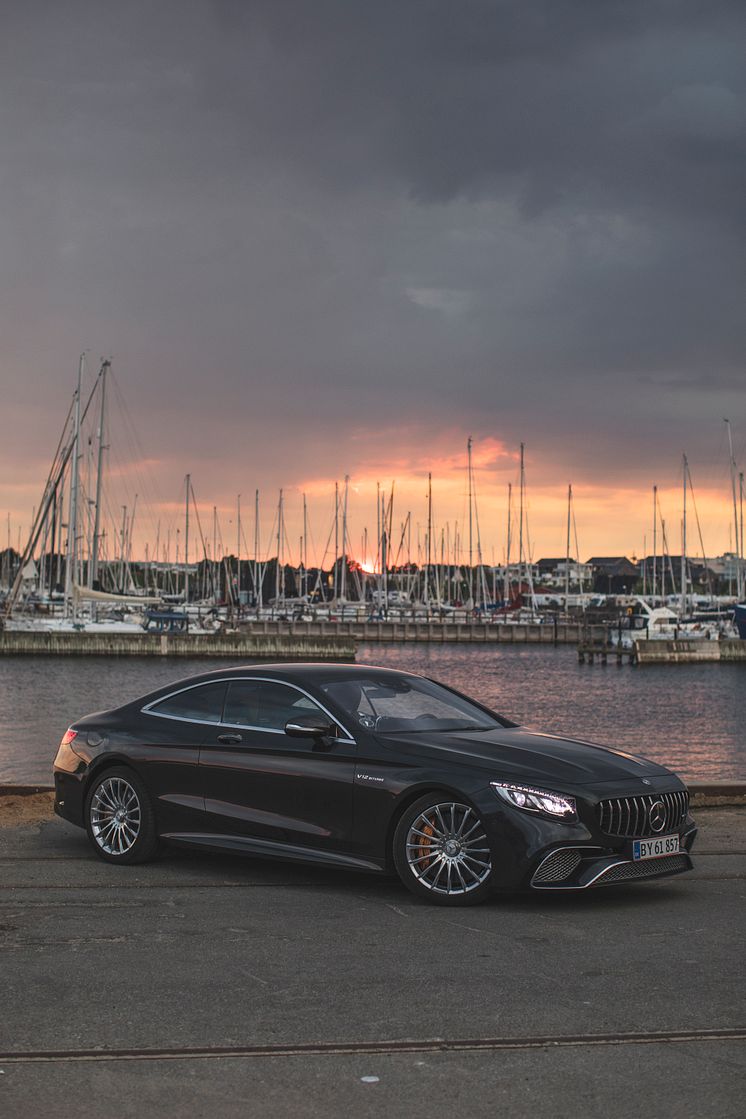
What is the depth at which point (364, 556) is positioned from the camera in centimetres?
11575

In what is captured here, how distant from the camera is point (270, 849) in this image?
8.92 m

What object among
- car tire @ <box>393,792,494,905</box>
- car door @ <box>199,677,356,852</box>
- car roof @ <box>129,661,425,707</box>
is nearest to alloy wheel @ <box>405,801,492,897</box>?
car tire @ <box>393,792,494,905</box>

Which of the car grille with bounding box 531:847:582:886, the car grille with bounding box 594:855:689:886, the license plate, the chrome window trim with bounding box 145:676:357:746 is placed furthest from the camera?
the chrome window trim with bounding box 145:676:357:746

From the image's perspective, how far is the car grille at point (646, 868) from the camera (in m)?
8.03

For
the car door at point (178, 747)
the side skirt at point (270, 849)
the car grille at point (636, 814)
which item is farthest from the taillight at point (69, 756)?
the car grille at point (636, 814)

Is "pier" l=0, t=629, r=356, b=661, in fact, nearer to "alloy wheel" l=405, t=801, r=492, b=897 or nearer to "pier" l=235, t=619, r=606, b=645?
"pier" l=235, t=619, r=606, b=645

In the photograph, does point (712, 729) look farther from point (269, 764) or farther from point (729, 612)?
point (729, 612)

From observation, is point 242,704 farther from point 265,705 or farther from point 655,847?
point 655,847

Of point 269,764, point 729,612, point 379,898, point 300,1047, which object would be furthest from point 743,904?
point 729,612

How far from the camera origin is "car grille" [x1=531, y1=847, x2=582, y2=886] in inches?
312

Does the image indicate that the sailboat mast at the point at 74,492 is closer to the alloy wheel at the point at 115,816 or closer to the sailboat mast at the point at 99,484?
the sailboat mast at the point at 99,484

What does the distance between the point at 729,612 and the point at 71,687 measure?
7055 cm

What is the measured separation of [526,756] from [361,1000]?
2796 mm

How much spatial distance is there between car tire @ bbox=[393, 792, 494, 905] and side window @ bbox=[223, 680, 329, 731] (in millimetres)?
1120
